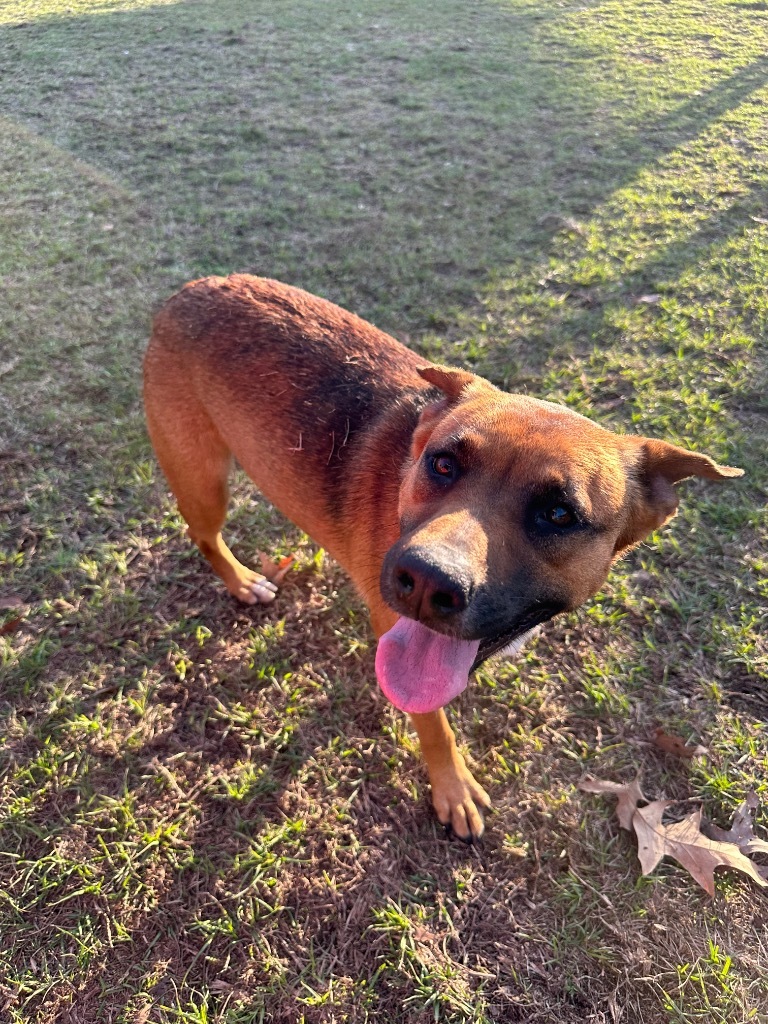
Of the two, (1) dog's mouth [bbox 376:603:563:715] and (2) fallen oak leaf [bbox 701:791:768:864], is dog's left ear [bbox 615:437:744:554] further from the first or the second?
(2) fallen oak leaf [bbox 701:791:768:864]

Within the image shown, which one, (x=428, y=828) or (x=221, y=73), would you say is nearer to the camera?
(x=428, y=828)

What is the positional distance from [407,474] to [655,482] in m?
0.90

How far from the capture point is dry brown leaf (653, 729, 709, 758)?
9.09 ft

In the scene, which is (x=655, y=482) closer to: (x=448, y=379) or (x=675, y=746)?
(x=448, y=379)

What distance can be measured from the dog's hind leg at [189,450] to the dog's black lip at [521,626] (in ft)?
5.49

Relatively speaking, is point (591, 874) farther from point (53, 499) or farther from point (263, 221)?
point (263, 221)

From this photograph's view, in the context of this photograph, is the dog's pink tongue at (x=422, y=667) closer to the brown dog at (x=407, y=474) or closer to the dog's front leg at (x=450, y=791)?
the brown dog at (x=407, y=474)

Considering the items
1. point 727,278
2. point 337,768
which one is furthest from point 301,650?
point 727,278

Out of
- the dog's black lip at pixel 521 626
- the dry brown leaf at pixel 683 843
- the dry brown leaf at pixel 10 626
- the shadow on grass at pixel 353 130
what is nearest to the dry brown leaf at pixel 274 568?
the dry brown leaf at pixel 10 626

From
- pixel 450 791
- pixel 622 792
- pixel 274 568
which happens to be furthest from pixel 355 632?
pixel 622 792

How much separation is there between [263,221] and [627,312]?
330 centimetres

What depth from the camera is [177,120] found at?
7.17 m

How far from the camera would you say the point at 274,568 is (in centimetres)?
346

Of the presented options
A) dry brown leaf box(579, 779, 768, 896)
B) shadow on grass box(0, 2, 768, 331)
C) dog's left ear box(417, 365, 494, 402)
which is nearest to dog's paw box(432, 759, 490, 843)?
dry brown leaf box(579, 779, 768, 896)
